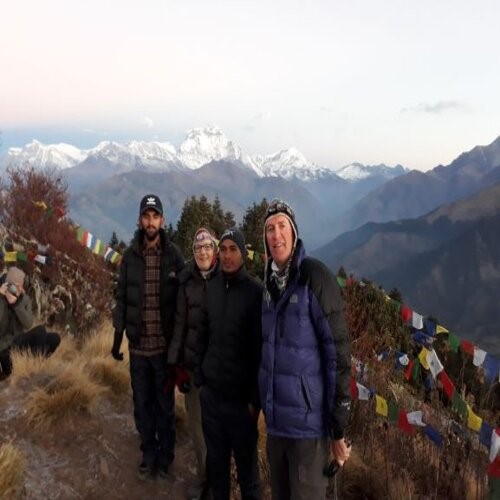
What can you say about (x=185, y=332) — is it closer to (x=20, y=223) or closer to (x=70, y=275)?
(x=70, y=275)

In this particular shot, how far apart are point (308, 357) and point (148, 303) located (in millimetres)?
2011

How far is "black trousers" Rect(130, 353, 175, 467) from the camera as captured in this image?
4.73 m

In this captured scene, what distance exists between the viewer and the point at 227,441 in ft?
13.2

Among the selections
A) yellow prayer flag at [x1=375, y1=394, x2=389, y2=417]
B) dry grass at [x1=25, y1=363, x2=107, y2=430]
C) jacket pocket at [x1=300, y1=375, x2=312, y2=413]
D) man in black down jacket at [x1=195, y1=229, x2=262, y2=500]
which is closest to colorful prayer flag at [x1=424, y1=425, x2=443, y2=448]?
yellow prayer flag at [x1=375, y1=394, x2=389, y2=417]

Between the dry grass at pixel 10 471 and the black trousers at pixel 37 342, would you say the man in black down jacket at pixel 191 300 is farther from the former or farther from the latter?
the black trousers at pixel 37 342

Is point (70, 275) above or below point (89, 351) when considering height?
above

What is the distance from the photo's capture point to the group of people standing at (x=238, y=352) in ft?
10.4

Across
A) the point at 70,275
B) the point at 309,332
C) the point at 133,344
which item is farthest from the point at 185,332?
the point at 70,275

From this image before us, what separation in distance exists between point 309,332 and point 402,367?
631 cm

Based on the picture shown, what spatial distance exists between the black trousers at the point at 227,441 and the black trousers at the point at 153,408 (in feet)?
2.69

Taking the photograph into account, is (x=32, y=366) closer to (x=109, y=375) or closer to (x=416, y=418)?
(x=109, y=375)

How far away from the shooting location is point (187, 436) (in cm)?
580

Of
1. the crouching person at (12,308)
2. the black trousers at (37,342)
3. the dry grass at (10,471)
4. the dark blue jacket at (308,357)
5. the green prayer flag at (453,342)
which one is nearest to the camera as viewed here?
the dark blue jacket at (308,357)

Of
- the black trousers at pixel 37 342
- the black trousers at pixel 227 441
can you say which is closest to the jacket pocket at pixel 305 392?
the black trousers at pixel 227 441
